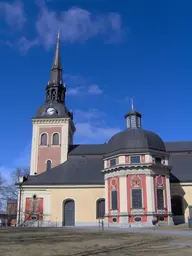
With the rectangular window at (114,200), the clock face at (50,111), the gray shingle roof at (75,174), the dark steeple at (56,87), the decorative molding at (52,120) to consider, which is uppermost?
the dark steeple at (56,87)

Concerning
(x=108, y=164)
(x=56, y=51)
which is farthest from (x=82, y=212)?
(x=56, y=51)

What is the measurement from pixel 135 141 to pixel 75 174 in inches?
451

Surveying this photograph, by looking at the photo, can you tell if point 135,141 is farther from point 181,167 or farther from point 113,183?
point 181,167

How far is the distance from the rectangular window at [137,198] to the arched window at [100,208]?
7.07 metres

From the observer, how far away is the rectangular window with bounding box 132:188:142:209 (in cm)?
3156

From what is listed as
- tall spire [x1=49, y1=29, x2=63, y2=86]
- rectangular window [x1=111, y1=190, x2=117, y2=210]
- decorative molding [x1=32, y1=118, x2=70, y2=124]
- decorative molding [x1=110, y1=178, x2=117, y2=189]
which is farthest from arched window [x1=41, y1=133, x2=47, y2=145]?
rectangular window [x1=111, y1=190, x2=117, y2=210]

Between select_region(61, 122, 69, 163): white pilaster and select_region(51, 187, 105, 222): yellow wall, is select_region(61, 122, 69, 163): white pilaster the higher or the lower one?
the higher one

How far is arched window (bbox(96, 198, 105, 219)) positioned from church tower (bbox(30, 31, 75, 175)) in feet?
34.3

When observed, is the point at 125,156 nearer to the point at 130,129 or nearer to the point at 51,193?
the point at 130,129

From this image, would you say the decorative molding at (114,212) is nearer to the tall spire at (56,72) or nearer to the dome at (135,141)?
the dome at (135,141)

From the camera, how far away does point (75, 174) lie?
40656mm

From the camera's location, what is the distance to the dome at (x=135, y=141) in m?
33.4

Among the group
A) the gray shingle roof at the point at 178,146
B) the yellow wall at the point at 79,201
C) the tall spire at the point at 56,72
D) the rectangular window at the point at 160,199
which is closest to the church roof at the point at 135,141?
the rectangular window at the point at 160,199

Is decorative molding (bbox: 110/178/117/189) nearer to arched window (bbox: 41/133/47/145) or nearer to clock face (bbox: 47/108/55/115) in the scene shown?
arched window (bbox: 41/133/47/145)
